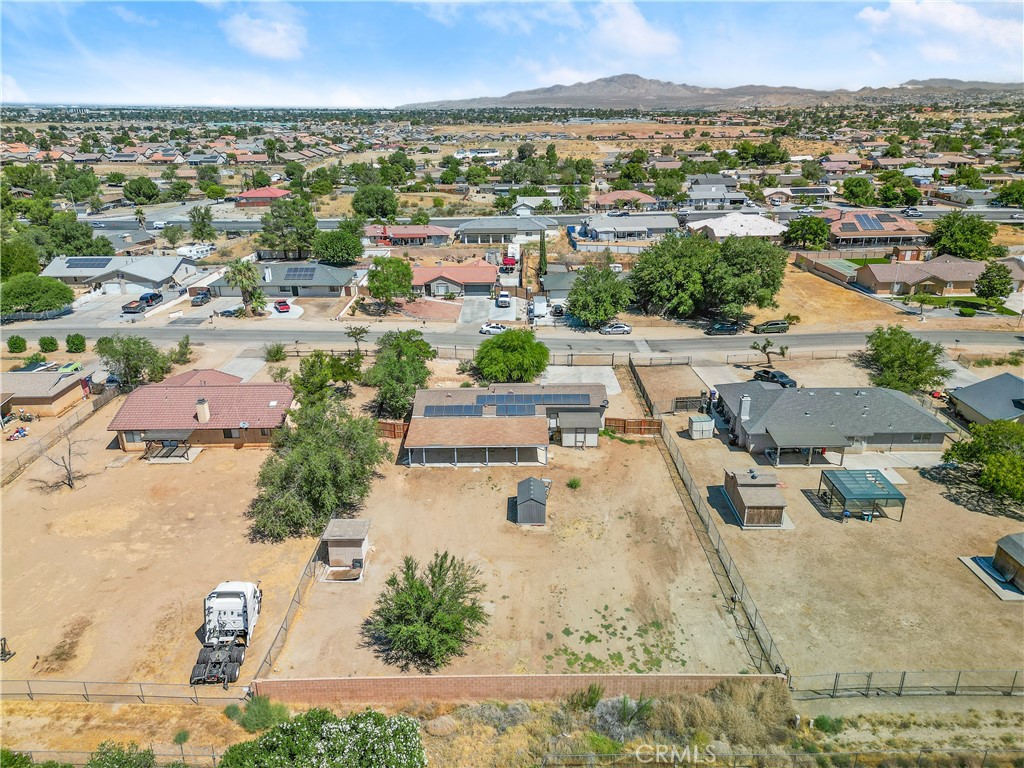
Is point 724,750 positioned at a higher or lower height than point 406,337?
lower

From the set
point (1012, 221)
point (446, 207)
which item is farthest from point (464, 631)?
point (1012, 221)

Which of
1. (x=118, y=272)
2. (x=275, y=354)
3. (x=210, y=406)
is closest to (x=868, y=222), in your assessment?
(x=275, y=354)

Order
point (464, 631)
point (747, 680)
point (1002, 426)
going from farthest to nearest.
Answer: point (1002, 426) < point (464, 631) < point (747, 680)

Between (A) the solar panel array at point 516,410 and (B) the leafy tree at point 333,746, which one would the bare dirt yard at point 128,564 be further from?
(A) the solar panel array at point 516,410

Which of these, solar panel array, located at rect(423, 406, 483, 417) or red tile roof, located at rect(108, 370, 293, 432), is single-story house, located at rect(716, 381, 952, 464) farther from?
red tile roof, located at rect(108, 370, 293, 432)

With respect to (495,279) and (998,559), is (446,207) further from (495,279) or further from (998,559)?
(998,559)

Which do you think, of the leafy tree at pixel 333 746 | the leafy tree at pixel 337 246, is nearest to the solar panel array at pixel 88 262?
the leafy tree at pixel 337 246

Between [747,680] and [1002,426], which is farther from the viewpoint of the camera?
[1002,426]
